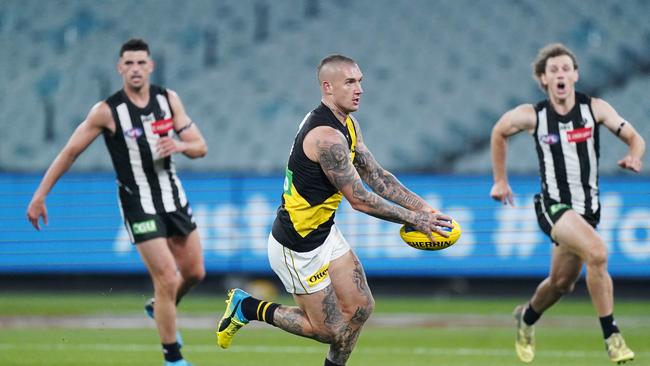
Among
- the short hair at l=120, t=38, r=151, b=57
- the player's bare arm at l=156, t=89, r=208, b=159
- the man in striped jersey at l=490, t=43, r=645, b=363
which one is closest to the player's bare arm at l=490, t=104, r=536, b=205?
the man in striped jersey at l=490, t=43, r=645, b=363

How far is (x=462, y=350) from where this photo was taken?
10859 millimetres

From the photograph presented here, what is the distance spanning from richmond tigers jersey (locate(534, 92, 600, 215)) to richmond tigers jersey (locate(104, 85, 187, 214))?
3.18 meters

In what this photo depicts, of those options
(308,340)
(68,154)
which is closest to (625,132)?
(308,340)

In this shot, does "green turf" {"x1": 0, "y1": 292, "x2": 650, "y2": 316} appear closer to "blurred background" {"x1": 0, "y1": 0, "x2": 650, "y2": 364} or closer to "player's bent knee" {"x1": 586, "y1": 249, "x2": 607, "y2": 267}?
"blurred background" {"x1": 0, "y1": 0, "x2": 650, "y2": 364}

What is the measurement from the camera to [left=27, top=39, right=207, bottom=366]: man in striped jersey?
30.7 feet

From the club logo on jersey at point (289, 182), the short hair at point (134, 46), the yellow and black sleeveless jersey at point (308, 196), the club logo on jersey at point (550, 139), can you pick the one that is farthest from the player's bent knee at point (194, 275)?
the club logo on jersey at point (550, 139)

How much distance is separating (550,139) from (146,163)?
11.3 feet

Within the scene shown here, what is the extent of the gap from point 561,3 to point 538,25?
24.1 inches

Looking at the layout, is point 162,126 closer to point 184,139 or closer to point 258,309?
point 184,139

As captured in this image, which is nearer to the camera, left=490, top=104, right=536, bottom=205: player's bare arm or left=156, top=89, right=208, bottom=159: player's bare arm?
left=156, top=89, right=208, bottom=159: player's bare arm

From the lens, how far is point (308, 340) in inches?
483

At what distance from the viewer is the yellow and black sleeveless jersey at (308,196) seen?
7578mm

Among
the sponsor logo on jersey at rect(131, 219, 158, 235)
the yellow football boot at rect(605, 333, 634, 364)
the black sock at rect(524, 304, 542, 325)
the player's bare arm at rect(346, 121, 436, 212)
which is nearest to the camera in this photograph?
the player's bare arm at rect(346, 121, 436, 212)

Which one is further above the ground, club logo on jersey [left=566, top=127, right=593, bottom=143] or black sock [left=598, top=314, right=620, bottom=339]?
club logo on jersey [left=566, top=127, right=593, bottom=143]
